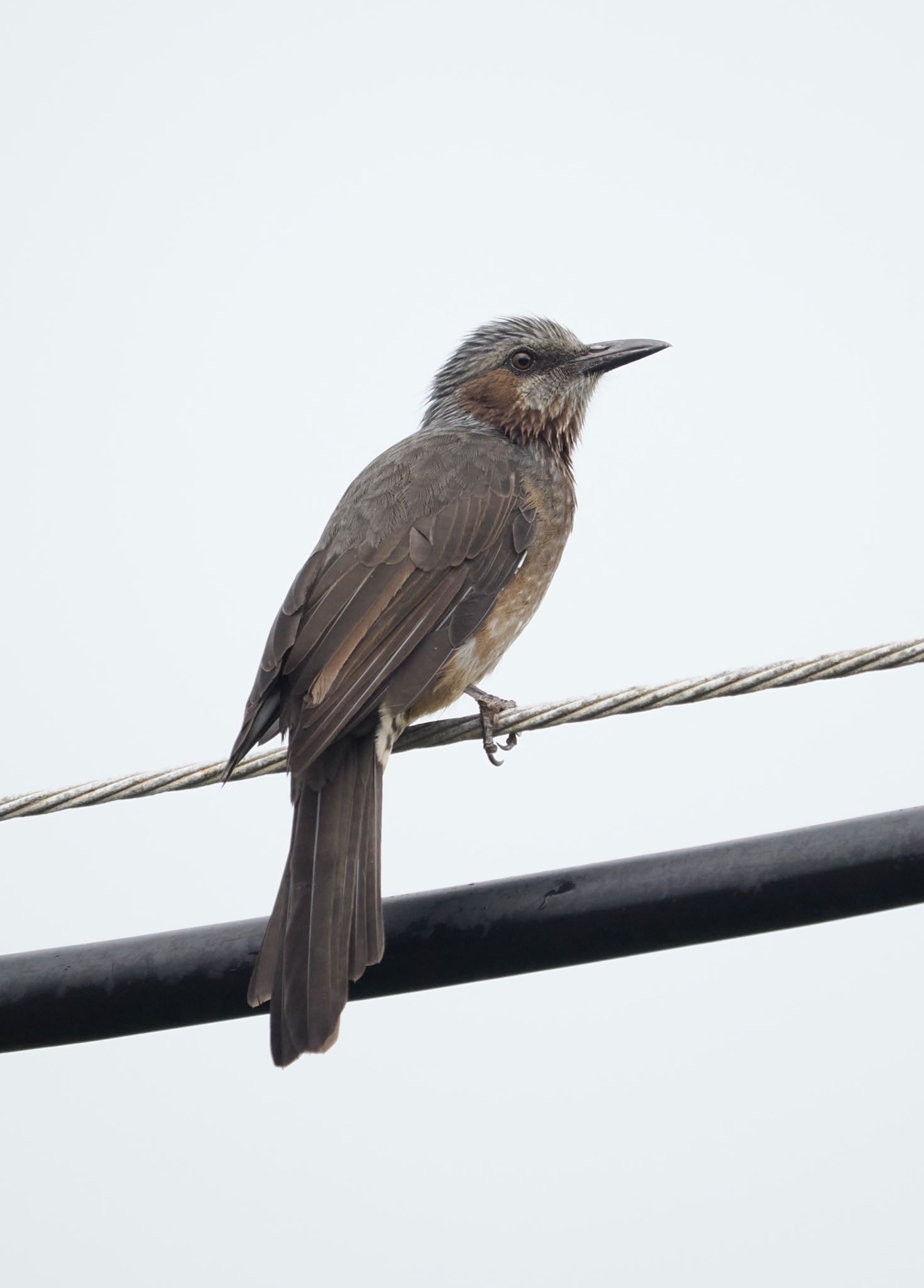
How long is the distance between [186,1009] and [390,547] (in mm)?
2573

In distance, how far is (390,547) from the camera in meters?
5.62

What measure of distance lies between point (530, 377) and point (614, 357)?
45 centimetres

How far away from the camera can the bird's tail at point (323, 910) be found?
377cm

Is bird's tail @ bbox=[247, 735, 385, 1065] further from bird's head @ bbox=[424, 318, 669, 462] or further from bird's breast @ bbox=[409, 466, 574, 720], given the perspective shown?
bird's head @ bbox=[424, 318, 669, 462]

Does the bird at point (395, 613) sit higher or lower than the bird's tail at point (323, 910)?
higher

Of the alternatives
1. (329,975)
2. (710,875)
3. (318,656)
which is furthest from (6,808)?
(710,875)

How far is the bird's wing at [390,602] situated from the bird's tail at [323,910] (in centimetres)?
15

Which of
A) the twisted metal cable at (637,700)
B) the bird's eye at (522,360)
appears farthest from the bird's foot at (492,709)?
the bird's eye at (522,360)

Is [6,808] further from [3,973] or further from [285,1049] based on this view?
[285,1049]

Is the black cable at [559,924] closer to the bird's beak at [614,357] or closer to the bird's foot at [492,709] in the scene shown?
the bird's foot at [492,709]

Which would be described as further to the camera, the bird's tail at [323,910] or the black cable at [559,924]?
the bird's tail at [323,910]

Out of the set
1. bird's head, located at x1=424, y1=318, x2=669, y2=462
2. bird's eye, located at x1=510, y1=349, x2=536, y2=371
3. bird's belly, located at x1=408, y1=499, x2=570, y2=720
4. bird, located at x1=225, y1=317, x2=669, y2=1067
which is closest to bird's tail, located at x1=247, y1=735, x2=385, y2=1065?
bird, located at x1=225, y1=317, x2=669, y2=1067

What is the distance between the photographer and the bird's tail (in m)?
3.77

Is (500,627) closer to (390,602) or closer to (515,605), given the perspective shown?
(515,605)
